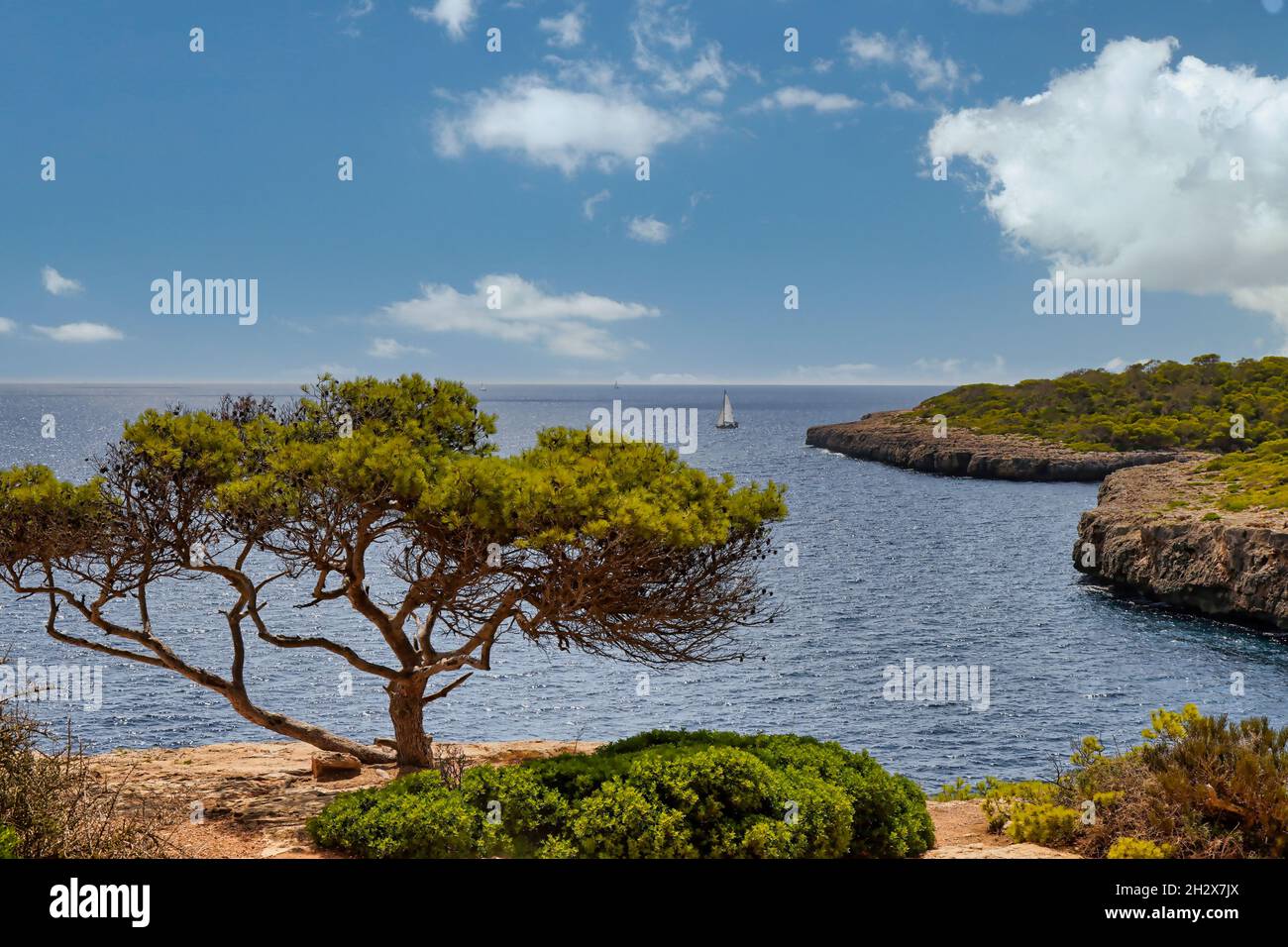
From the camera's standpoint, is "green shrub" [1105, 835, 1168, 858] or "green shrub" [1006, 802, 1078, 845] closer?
"green shrub" [1105, 835, 1168, 858]

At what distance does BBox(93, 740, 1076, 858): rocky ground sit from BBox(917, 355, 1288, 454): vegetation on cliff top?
4029 inches

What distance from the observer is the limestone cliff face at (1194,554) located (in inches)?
1703

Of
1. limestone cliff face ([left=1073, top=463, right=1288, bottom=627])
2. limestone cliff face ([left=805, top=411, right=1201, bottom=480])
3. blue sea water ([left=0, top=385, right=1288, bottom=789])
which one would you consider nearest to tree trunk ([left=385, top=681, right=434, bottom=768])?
blue sea water ([left=0, top=385, right=1288, bottom=789])

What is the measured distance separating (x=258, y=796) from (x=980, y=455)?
108 m

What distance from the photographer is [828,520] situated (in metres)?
79.7

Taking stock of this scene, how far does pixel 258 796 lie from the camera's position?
642 inches

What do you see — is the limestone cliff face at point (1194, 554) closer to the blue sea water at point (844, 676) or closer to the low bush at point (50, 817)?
the blue sea water at point (844, 676)

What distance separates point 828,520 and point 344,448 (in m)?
67.7

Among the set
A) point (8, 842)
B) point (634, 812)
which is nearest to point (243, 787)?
point (8, 842)

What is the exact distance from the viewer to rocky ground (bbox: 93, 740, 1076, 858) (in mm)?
13445

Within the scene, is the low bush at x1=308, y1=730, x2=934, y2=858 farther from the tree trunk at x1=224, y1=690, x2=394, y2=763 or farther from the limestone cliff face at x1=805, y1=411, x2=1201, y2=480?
the limestone cliff face at x1=805, y1=411, x2=1201, y2=480

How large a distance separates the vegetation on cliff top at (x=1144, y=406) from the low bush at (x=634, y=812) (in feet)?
347
